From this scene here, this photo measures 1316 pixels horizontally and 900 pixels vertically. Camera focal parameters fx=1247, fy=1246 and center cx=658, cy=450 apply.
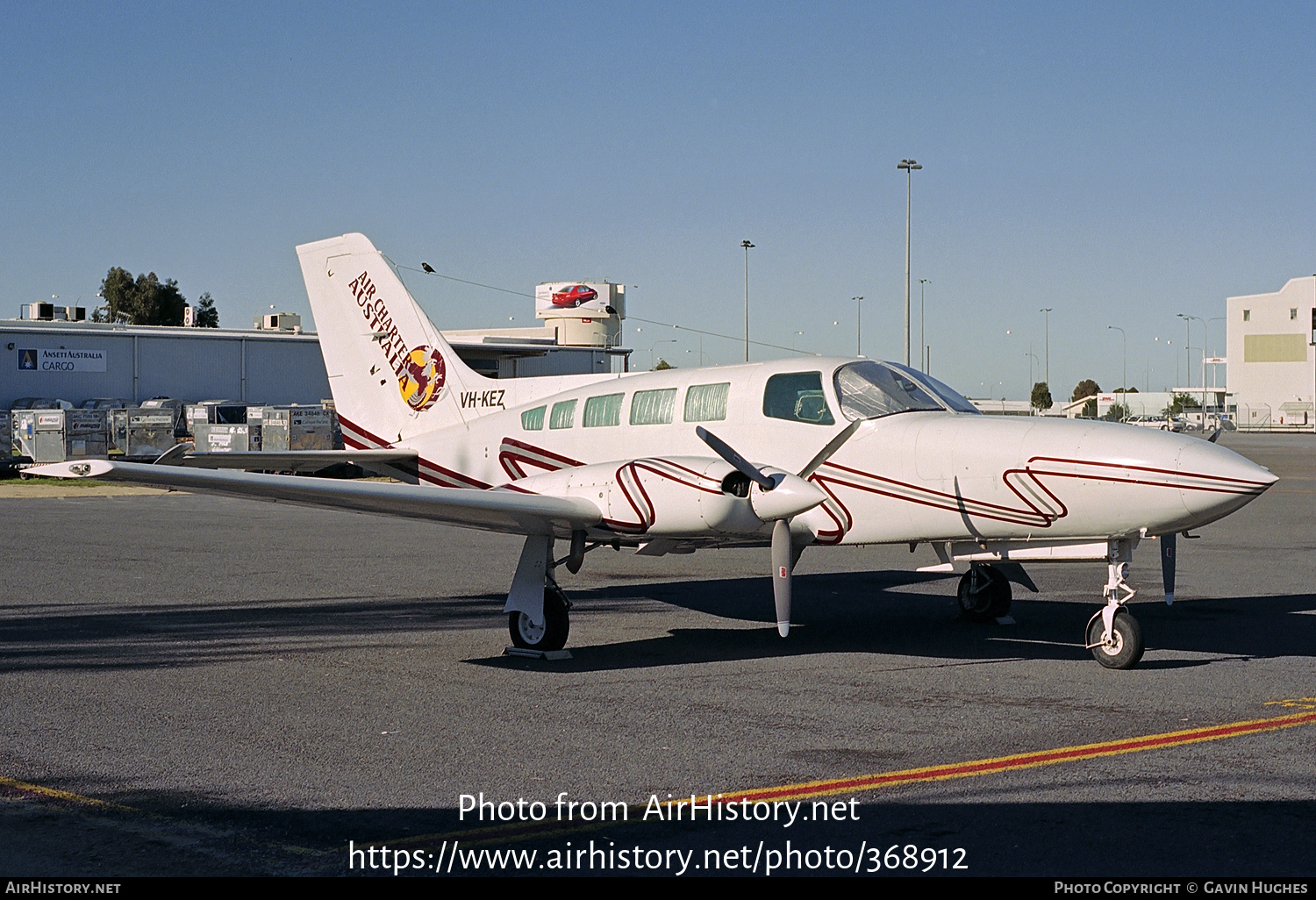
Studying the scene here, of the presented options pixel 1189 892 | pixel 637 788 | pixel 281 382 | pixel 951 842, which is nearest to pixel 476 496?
pixel 637 788

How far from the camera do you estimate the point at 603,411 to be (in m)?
→ 13.6

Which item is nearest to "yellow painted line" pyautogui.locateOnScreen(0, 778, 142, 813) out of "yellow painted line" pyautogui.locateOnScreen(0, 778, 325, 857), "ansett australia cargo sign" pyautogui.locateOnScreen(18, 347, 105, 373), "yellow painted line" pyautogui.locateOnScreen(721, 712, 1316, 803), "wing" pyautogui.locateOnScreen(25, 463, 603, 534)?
"yellow painted line" pyautogui.locateOnScreen(0, 778, 325, 857)

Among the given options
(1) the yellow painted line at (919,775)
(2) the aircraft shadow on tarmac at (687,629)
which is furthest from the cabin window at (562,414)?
→ (1) the yellow painted line at (919,775)

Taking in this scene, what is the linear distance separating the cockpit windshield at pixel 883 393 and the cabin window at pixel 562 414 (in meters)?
3.41

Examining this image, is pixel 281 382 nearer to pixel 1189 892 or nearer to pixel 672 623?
pixel 672 623

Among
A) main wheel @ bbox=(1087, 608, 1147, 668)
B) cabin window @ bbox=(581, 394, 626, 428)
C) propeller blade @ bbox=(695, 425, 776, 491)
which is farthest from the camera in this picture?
cabin window @ bbox=(581, 394, 626, 428)

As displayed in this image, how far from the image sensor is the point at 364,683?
33.0 ft

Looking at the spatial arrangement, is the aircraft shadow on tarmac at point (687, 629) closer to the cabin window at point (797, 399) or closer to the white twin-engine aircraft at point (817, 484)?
the white twin-engine aircraft at point (817, 484)

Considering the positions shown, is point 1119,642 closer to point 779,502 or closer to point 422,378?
point 779,502

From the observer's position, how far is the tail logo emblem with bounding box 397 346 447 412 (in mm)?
16156

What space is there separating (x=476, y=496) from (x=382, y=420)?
19.4ft

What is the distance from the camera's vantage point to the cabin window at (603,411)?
13422mm

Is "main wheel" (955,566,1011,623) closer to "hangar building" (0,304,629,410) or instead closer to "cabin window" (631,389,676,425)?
"cabin window" (631,389,676,425)

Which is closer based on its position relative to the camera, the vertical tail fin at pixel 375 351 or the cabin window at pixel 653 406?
the cabin window at pixel 653 406
